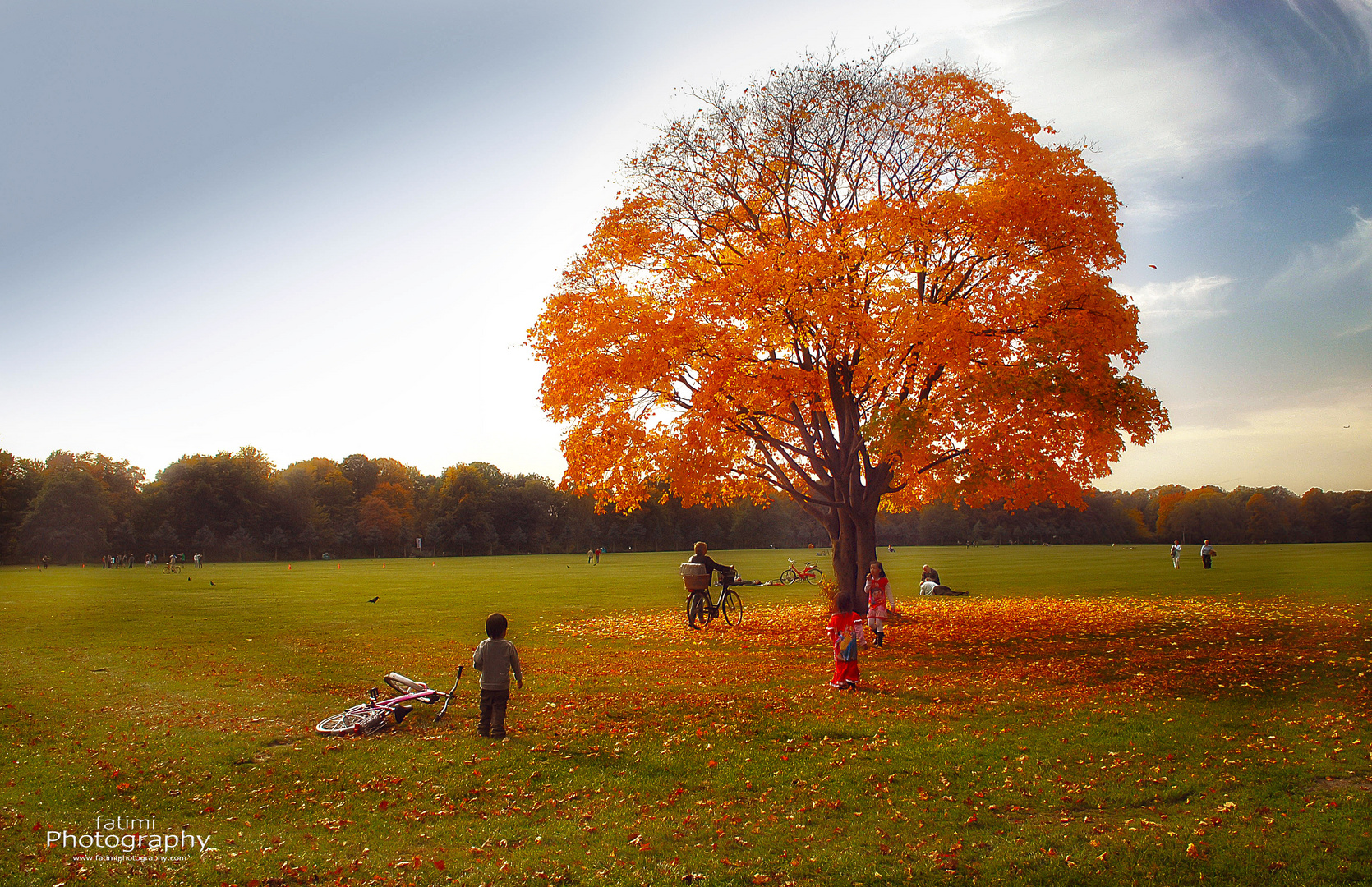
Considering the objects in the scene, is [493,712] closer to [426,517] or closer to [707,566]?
[707,566]

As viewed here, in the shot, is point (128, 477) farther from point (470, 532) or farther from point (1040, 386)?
point (1040, 386)

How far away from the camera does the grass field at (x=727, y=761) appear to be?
6.05m

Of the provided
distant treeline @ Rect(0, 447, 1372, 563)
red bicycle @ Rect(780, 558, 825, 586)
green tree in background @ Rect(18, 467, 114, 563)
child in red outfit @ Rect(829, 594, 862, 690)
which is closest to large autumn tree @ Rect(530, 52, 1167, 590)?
child in red outfit @ Rect(829, 594, 862, 690)

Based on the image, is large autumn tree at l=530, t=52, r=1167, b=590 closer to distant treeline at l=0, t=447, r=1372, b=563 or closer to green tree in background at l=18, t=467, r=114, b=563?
distant treeline at l=0, t=447, r=1372, b=563

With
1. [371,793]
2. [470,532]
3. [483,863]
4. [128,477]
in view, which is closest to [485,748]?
[371,793]

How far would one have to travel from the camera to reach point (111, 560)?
7244 cm

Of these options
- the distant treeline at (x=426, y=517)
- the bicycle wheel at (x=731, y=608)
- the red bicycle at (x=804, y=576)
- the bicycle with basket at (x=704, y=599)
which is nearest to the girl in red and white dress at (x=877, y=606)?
the bicycle with basket at (x=704, y=599)

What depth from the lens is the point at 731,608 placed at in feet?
70.6

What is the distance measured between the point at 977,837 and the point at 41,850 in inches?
297

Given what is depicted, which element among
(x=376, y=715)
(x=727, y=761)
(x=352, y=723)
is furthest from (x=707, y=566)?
(x=727, y=761)

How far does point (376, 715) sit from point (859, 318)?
12386mm

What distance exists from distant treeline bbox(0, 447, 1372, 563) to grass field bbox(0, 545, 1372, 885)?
227 feet

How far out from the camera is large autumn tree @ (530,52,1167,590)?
17.8 meters

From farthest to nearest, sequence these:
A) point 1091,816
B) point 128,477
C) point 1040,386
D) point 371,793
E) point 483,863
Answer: point 128,477, point 1040,386, point 371,793, point 1091,816, point 483,863
